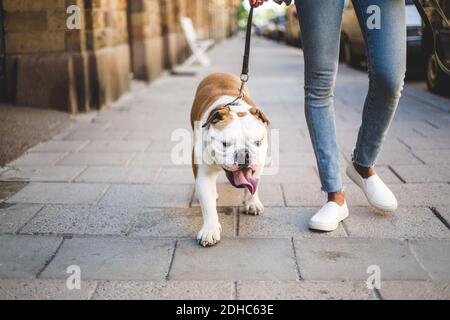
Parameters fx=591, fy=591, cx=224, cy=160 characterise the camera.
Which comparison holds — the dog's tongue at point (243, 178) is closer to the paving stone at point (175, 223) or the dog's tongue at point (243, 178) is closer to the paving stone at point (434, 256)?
the paving stone at point (175, 223)

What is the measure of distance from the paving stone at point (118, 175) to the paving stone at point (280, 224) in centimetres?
112

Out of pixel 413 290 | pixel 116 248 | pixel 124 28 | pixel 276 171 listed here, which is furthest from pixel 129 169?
pixel 124 28

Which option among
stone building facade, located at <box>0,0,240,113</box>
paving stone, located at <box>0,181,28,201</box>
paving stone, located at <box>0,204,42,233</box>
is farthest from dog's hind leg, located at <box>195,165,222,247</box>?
stone building facade, located at <box>0,0,240,113</box>

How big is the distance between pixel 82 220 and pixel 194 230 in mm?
694

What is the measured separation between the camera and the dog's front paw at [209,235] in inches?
122

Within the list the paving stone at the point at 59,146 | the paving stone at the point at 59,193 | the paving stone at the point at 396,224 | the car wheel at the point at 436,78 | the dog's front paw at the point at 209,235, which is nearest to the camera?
the dog's front paw at the point at 209,235

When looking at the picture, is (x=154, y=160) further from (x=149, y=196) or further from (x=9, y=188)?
(x=9, y=188)

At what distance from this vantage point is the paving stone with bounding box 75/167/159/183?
173 inches

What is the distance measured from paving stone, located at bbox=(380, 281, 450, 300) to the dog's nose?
850 mm

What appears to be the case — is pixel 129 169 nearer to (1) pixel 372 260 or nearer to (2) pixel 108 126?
(2) pixel 108 126

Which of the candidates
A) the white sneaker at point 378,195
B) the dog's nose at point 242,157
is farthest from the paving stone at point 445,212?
the dog's nose at point 242,157

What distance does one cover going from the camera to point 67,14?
22.7ft

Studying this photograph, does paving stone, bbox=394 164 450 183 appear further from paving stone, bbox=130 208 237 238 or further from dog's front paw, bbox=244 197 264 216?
paving stone, bbox=130 208 237 238

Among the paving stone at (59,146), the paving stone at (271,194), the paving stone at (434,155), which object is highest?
the paving stone at (59,146)
